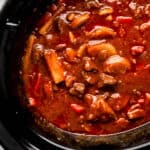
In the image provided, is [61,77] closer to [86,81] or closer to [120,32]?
[86,81]

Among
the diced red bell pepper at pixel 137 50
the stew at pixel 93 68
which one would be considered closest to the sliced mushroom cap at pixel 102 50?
the stew at pixel 93 68

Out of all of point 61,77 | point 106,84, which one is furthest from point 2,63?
point 106,84

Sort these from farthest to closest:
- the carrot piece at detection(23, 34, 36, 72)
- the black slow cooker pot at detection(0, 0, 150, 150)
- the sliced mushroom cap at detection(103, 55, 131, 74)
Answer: the carrot piece at detection(23, 34, 36, 72)
the black slow cooker pot at detection(0, 0, 150, 150)
the sliced mushroom cap at detection(103, 55, 131, 74)

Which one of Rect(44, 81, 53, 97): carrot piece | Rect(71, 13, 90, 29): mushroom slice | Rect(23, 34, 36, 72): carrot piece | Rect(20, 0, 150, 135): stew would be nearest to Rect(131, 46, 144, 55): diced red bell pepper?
Rect(20, 0, 150, 135): stew

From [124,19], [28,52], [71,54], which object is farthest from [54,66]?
[124,19]

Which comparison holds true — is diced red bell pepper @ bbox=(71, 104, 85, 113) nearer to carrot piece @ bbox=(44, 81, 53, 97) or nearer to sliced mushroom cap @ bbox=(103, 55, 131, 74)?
carrot piece @ bbox=(44, 81, 53, 97)
